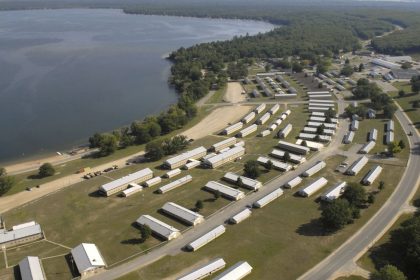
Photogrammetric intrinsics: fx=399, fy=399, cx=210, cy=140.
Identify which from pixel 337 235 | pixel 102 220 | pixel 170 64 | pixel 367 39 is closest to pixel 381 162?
pixel 337 235

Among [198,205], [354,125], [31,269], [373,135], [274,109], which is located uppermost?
[274,109]

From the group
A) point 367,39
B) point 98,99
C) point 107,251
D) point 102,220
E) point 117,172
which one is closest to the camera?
point 107,251

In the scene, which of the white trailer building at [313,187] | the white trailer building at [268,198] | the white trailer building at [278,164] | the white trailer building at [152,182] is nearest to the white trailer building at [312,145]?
the white trailer building at [278,164]

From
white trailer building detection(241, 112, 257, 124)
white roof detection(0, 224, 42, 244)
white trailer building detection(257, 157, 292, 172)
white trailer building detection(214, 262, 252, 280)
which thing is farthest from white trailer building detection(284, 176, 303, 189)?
white roof detection(0, 224, 42, 244)

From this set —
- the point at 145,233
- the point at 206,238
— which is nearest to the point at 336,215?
the point at 206,238

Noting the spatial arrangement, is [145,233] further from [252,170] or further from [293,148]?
[293,148]

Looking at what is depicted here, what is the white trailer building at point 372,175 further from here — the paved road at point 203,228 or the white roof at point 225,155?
the white roof at point 225,155

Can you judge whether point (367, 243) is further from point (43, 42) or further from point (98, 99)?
point (43, 42)

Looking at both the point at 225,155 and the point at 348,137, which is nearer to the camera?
the point at 225,155
